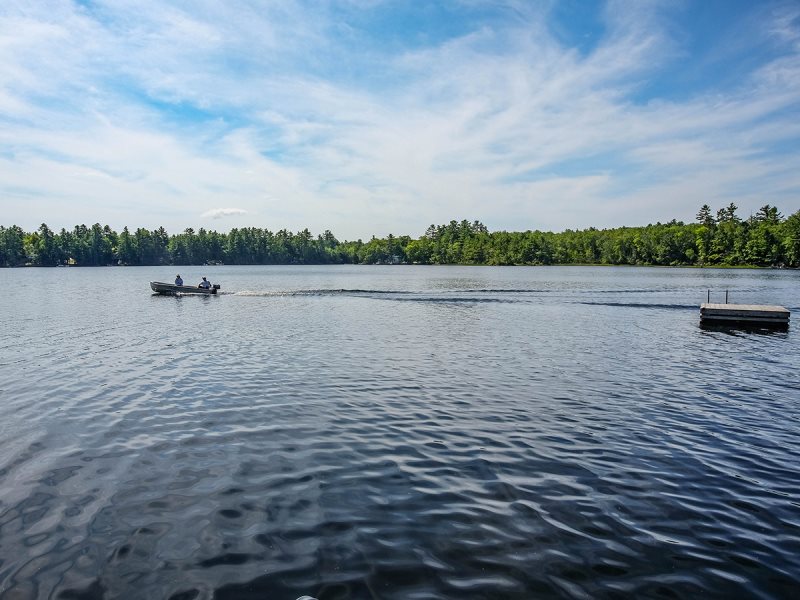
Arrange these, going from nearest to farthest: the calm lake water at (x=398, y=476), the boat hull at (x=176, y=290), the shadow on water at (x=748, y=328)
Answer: the calm lake water at (x=398, y=476) < the shadow on water at (x=748, y=328) < the boat hull at (x=176, y=290)

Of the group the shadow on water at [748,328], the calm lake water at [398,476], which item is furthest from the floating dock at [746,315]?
the calm lake water at [398,476]

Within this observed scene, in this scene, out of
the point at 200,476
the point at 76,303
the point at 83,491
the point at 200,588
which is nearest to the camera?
the point at 200,588

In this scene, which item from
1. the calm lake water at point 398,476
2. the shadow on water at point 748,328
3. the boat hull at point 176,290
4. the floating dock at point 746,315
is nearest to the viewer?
the calm lake water at point 398,476

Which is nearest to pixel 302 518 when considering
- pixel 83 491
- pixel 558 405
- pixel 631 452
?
pixel 83 491

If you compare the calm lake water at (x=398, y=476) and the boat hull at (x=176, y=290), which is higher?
the boat hull at (x=176, y=290)

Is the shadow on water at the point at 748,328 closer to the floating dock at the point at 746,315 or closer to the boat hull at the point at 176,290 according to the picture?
the floating dock at the point at 746,315

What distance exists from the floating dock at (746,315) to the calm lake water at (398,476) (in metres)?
14.2

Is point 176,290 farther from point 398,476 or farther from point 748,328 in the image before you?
point 398,476

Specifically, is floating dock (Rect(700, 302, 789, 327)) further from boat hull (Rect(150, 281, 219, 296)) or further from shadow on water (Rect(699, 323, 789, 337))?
boat hull (Rect(150, 281, 219, 296))

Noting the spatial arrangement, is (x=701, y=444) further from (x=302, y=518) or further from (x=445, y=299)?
(x=445, y=299)

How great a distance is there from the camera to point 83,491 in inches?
389

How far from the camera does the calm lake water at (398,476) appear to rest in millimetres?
7285

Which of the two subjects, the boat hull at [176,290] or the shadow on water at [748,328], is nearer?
the shadow on water at [748,328]

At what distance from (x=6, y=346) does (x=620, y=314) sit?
43.2m
